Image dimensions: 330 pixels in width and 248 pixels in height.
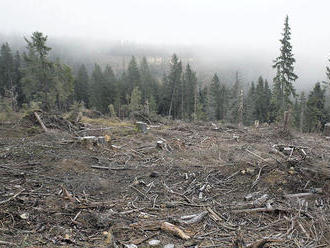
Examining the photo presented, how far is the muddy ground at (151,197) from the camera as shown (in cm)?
420

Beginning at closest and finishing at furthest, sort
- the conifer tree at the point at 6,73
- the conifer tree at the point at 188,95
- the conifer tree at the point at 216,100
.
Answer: the conifer tree at the point at 6,73
the conifer tree at the point at 188,95
the conifer tree at the point at 216,100

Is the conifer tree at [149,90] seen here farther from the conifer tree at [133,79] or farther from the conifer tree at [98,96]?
the conifer tree at [98,96]

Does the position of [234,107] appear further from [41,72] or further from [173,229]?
[173,229]

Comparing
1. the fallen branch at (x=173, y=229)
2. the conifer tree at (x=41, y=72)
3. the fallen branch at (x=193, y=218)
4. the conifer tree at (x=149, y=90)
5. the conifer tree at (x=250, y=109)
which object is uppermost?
the conifer tree at (x=41, y=72)

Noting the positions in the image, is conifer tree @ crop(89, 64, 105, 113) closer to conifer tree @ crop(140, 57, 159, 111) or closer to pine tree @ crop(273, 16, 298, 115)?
conifer tree @ crop(140, 57, 159, 111)

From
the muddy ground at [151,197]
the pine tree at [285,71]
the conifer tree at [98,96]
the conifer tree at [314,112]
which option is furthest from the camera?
the conifer tree at [98,96]

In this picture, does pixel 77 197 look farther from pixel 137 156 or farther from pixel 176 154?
pixel 176 154

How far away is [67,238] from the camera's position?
3.98 m

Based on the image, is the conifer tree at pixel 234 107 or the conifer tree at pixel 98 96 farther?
the conifer tree at pixel 98 96

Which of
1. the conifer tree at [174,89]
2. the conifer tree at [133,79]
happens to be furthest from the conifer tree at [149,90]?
the conifer tree at [174,89]

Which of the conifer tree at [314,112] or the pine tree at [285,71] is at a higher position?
the pine tree at [285,71]

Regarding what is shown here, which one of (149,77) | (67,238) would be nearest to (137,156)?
(67,238)

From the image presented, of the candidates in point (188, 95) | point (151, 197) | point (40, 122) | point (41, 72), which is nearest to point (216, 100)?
point (188, 95)

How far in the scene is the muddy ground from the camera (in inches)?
165
